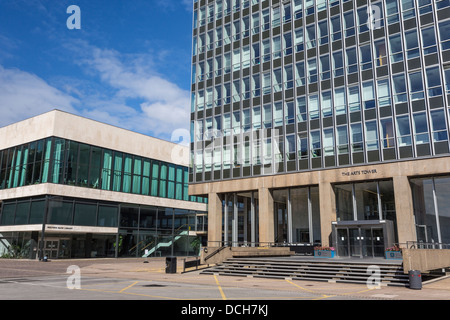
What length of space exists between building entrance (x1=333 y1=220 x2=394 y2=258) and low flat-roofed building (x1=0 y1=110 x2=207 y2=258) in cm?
3136

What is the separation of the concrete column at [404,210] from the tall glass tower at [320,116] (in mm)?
83

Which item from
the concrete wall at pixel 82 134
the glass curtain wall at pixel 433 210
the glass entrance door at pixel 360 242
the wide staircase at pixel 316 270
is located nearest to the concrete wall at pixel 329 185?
the glass entrance door at pixel 360 242

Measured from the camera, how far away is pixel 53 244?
48.7m

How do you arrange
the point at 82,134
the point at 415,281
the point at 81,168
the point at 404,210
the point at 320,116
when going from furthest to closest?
1. the point at 82,134
2. the point at 81,168
3. the point at 320,116
4. the point at 404,210
5. the point at 415,281

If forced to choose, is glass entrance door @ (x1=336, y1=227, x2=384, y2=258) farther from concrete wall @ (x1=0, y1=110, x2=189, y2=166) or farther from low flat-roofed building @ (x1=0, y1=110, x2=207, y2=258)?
concrete wall @ (x1=0, y1=110, x2=189, y2=166)

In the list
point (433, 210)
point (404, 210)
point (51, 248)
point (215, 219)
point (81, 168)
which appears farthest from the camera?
point (81, 168)

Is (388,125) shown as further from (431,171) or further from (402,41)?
(402,41)

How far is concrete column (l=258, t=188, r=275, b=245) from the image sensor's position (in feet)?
132

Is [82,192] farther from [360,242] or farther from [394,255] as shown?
[394,255]

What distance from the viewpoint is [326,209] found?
36.8 metres

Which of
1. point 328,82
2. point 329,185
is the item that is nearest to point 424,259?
point 329,185

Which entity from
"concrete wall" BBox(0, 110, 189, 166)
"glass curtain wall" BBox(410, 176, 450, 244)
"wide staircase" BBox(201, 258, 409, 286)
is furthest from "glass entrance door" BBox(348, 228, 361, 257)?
"concrete wall" BBox(0, 110, 189, 166)

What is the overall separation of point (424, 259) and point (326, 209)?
518 inches
